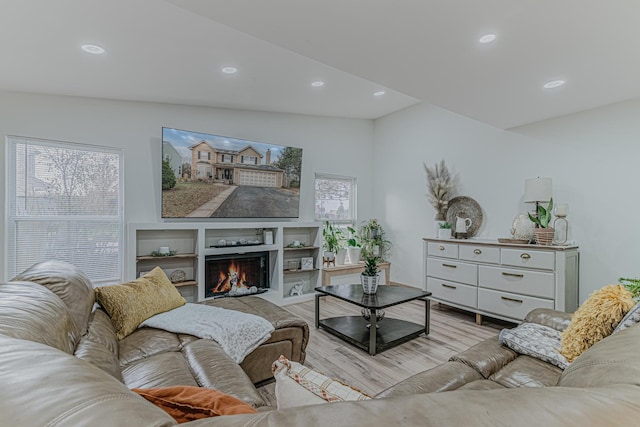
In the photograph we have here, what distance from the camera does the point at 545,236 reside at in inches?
132

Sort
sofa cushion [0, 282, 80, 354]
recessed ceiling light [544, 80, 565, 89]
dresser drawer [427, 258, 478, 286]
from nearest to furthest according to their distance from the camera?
sofa cushion [0, 282, 80, 354], recessed ceiling light [544, 80, 565, 89], dresser drawer [427, 258, 478, 286]

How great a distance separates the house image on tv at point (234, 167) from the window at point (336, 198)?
89cm

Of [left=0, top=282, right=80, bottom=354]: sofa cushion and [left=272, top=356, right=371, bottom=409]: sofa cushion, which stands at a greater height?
[left=0, top=282, right=80, bottom=354]: sofa cushion

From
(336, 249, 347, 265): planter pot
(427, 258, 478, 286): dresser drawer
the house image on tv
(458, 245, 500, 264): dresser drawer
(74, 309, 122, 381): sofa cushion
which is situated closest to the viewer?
(74, 309, 122, 381): sofa cushion

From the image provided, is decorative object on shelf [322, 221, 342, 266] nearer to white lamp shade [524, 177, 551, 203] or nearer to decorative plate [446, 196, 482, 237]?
decorative plate [446, 196, 482, 237]

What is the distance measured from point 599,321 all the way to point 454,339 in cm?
194

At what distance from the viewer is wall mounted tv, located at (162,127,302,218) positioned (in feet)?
12.9

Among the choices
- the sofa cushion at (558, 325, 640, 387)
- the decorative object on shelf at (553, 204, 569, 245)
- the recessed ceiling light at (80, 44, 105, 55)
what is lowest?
the sofa cushion at (558, 325, 640, 387)

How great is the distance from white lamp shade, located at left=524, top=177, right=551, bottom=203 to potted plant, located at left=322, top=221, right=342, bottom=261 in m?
2.80

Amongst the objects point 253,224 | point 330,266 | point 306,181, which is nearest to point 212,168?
point 253,224

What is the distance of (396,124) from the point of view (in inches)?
218

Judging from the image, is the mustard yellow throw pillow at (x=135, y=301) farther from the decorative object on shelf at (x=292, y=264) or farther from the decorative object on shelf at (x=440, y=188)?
the decorative object on shelf at (x=440, y=188)

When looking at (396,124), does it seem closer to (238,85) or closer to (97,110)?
(238,85)

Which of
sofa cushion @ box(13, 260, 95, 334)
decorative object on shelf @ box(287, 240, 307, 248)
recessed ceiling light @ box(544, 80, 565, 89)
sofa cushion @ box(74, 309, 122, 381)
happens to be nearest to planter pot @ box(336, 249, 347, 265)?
decorative object on shelf @ box(287, 240, 307, 248)
